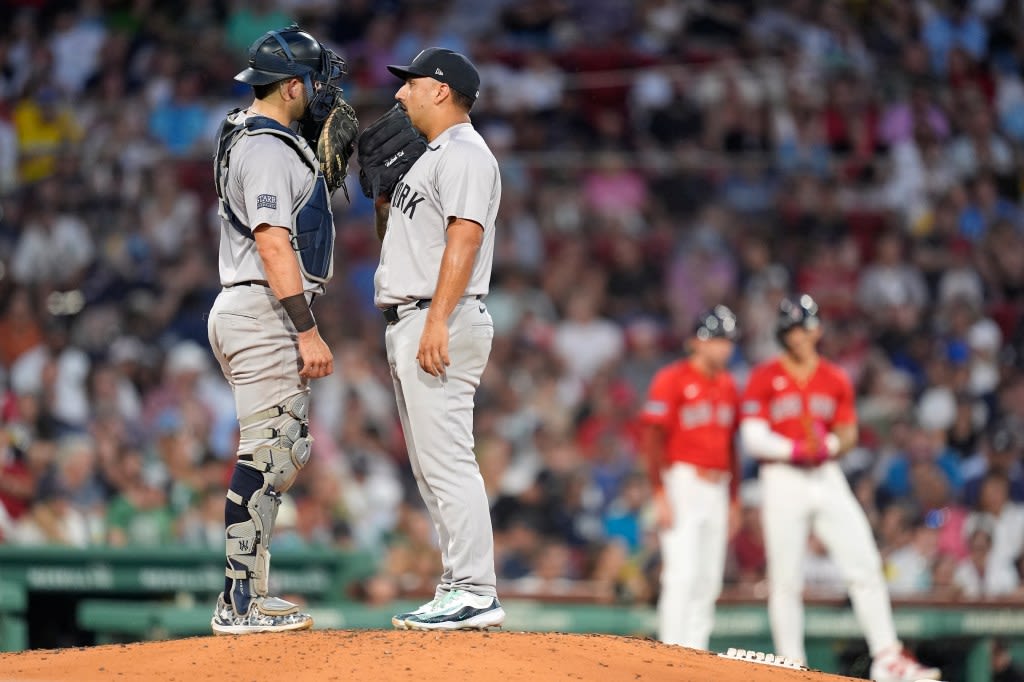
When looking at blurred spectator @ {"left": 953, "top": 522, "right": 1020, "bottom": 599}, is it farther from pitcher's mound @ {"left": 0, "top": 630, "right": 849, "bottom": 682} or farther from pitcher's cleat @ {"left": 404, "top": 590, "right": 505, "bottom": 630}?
pitcher's cleat @ {"left": 404, "top": 590, "right": 505, "bottom": 630}

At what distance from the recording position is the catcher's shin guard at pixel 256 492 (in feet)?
19.0

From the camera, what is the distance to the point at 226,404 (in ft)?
39.6

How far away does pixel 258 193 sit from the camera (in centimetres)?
563

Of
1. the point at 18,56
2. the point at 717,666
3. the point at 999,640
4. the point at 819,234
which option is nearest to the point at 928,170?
the point at 819,234

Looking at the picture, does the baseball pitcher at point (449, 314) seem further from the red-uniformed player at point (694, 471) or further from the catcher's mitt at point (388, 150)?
the red-uniformed player at point (694, 471)

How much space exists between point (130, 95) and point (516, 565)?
231 inches

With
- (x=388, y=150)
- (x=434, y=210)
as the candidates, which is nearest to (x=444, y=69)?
(x=388, y=150)

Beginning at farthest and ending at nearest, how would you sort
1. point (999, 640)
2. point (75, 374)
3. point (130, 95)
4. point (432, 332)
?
point (130, 95)
point (75, 374)
point (999, 640)
point (432, 332)

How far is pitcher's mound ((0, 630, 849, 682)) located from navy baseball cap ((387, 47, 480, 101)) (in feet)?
6.79

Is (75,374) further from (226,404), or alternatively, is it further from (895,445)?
(895,445)

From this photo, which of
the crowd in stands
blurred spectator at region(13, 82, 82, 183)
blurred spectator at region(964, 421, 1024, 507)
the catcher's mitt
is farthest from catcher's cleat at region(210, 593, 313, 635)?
blurred spectator at region(13, 82, 82, 183)

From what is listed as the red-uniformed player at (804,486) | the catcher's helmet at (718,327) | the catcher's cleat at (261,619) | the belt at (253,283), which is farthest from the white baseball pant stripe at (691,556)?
the belt at (253,283)

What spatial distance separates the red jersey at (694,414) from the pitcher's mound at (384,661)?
3.49 meters

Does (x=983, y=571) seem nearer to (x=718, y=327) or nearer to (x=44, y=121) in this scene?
(x=718, y=327)
